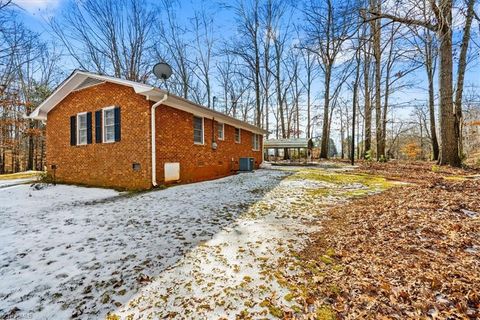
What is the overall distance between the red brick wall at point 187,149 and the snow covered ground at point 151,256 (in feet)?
9.41

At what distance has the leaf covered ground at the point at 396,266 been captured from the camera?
68.0 inches

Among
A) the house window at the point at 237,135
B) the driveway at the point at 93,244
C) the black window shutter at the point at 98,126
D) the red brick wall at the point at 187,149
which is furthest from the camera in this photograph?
the house window at the point at 237,135

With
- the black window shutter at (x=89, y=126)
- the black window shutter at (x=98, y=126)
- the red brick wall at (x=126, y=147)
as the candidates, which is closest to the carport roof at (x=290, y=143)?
the red brick wall at (x=126, y=147)

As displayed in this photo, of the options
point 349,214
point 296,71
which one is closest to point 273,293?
→ point 349,214

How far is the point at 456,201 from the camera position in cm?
378

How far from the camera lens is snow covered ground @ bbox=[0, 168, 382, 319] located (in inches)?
76.8

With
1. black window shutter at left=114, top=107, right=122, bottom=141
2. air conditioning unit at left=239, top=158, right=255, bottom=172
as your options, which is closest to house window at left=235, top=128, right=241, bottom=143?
air conditioning unit at left=239, top=158, right=255, bottom=172

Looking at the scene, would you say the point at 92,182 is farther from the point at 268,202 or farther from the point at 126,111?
the point at 268,202

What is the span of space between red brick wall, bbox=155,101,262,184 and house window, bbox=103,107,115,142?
84.0 inches

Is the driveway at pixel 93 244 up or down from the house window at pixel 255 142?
down

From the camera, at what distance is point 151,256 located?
110 inches

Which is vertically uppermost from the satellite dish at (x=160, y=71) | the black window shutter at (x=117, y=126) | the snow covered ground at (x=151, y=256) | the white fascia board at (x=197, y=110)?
the satellite dish at (x=160, y=71)

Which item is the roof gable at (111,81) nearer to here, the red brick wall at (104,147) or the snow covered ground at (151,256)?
the red brick wall at (104,147)

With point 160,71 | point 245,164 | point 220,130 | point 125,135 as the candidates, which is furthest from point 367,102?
point 125,135
